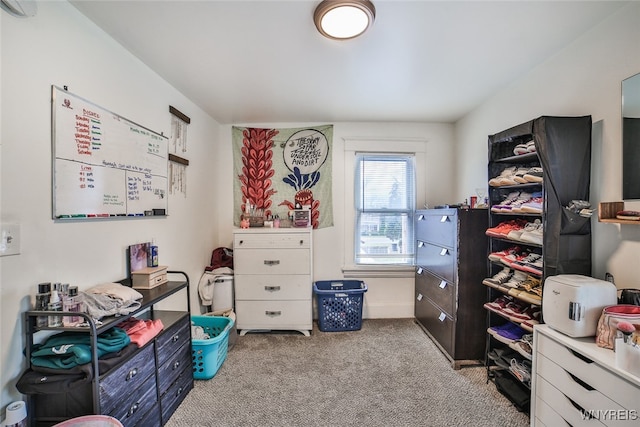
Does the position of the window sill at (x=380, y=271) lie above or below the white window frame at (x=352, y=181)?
below

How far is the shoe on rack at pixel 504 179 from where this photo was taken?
187 cm

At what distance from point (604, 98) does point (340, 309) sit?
257cm

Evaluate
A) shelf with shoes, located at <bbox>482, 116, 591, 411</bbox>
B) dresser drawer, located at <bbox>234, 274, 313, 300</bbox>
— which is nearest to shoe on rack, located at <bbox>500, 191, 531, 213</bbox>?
shelf with shoes, located at <bbox>482, 116, 591, 411</bbox>

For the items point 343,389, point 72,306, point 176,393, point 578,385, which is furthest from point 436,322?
point 72,306

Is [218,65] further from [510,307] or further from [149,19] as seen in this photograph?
[510,307]

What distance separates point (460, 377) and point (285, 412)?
1363 millimetres

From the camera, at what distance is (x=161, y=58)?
1840 millimetres

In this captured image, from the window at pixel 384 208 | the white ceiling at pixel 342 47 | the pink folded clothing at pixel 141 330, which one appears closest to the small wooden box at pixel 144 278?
the pink folded clothing at pixel 141 330

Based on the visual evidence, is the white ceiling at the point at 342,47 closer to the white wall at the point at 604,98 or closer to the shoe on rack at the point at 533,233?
the white wall at the point at 604,98

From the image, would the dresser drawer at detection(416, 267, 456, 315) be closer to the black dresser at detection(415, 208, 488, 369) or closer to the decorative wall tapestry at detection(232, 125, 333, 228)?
the black dresser at detection(415, 208, 488, 369)

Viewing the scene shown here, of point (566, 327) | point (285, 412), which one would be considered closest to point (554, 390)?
point (566, 327)

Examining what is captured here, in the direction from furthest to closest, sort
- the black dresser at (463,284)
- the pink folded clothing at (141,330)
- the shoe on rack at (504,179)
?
the black dresser at (463,284)
the shoe on rack at (504,179)
the pink folded clothing at (141,330)

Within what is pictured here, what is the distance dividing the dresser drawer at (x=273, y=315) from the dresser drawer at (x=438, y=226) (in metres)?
1.40

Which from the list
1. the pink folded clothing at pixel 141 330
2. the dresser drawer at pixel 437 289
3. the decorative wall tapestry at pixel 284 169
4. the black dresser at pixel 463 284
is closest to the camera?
the pink folded clothing at pixel 141 330
